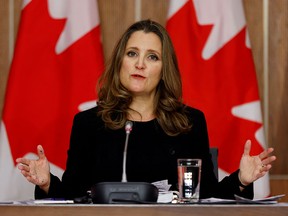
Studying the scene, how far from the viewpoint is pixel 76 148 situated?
9.16 feet

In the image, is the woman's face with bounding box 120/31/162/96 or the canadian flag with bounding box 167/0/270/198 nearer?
the woman's face with bounding box 120/31/162/96

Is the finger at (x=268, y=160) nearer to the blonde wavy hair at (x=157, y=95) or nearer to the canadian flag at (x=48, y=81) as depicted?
the blonde wavy hair at (x=157, y=95)

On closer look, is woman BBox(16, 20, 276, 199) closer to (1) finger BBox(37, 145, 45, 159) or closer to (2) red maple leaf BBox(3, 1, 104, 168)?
(1) finger BBox(37, 145, 45, 159)

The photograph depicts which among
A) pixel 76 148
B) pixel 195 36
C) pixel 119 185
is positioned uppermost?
pixel 195 36

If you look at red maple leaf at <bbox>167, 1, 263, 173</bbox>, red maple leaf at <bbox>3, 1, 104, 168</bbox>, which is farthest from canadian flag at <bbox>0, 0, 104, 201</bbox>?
red maple leaf at <bbox>167, 1, 263, 173</bbox>

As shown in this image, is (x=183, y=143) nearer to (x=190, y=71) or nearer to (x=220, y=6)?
(x=190, y=71)

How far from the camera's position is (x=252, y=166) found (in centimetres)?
234

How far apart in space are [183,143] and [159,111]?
18 cm

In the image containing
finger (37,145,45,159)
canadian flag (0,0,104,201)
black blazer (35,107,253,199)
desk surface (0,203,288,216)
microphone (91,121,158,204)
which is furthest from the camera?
canadian flag (0,0,104,201)

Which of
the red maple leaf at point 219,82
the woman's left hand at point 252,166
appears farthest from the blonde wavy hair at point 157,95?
the red maple leaf at point 219,82

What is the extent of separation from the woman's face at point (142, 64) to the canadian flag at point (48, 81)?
34.2 inches

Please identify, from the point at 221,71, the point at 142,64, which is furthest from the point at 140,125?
the point at 221,71

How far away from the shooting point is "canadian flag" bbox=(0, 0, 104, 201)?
145 inches

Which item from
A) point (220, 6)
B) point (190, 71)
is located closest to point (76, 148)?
point (190, 71)
